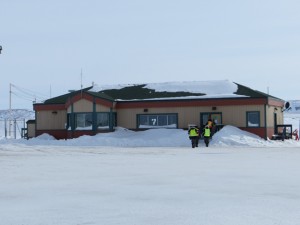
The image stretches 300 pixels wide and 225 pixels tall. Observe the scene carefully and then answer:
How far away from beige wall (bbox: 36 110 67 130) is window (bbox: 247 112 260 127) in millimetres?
15760

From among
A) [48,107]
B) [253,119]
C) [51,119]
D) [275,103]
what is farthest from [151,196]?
[48,107]

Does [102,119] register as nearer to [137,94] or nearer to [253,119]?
[137,94]

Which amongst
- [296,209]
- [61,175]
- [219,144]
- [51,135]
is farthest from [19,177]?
[51,135]

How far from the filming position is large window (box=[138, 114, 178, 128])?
1441 inches

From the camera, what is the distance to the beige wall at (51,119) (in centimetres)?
4053

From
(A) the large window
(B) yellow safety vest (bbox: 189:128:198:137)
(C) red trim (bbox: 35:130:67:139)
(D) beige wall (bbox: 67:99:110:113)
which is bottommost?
(C) red trim (bbox: 35:130:67:139)

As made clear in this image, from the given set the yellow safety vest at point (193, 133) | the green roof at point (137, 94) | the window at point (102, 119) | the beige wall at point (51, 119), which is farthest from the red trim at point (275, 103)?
the beige wall at point (51, 119)

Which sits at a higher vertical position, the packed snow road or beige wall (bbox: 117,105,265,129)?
beige wall (bbox: 117,105,265,129)

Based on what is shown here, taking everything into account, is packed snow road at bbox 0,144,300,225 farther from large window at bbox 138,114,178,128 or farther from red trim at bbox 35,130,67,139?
red trim at bbox 35,130,67,139

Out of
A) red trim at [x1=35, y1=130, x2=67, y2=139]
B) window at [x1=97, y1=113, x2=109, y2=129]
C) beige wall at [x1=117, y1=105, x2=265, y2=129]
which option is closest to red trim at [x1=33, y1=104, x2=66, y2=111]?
red trim at [x1=35, y1=130, x2=67, y2=139]

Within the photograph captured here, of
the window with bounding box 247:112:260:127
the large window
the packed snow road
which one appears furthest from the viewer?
the large window

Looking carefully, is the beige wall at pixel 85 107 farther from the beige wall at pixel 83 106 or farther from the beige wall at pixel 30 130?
the beige wall at pixel 30 130

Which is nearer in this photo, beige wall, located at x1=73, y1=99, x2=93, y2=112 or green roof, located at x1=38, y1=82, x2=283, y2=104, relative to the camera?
green roof, located at x1=38, y1=82, x2=283, y2=104

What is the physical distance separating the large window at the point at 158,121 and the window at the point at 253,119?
560cm
